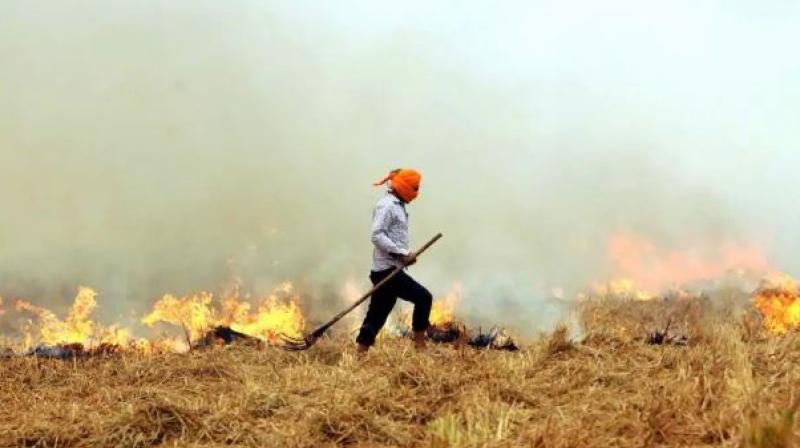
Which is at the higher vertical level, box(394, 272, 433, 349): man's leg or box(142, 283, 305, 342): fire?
box(142, 283, 305, 342): fire

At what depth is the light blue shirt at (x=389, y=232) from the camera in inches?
297

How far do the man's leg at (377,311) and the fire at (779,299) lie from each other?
22.9 feet

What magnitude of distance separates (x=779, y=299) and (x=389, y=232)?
849cm

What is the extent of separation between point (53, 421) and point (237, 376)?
179 cm

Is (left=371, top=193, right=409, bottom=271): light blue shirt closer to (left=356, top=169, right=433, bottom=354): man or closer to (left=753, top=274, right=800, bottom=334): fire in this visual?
(left=356, top=169, right=433, bottom=354): man

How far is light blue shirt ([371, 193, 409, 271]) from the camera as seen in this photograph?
755 cm

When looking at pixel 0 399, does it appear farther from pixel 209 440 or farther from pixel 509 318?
pixel 509 318

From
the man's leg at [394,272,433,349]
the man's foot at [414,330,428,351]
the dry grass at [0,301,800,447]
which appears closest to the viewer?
the dry grass at [0,301,800,447]

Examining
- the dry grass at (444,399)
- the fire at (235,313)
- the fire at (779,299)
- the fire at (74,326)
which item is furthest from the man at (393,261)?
the fire at (779,299)

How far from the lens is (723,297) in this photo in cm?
1226

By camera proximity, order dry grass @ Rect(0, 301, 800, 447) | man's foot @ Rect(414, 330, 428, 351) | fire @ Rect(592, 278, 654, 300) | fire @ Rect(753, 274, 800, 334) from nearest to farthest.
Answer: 1. dry grass @ Rect(0, 301, 800, 447)
2. man's foot @ Rect(414, 330, 428, 351)
3. fire @ Rect(753, 274, 800, 334)
4. fire @ Rect(592, 278, 654, 300)

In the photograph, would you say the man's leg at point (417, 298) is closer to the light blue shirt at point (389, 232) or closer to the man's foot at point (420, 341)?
the man's foot at point (420, 341)

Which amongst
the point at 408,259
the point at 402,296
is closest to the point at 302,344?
the point at 402,296

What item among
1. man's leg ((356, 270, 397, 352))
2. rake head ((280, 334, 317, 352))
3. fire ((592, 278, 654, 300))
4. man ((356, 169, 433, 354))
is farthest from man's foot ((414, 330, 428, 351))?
fire ((592, 278, 654, 300))
